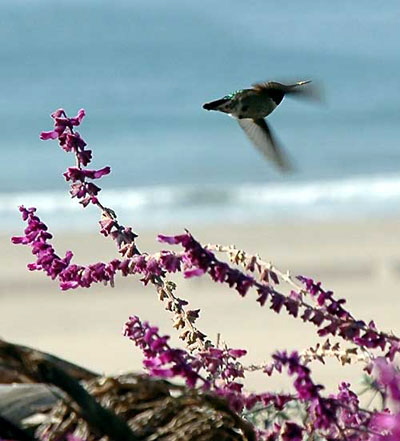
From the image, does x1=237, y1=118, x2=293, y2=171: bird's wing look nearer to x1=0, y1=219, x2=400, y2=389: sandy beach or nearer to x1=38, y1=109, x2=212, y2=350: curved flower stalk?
x1=38, y1=109, x2=212, y2=350: curved flower stalk

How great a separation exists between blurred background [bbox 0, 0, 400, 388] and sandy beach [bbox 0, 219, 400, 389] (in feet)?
0.08

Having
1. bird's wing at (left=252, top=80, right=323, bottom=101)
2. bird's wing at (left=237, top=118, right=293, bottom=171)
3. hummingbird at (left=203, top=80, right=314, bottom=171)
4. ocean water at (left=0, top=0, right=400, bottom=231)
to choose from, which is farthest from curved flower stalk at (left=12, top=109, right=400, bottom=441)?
ocean water at (left=0, top=0, right=400, bottom=231)

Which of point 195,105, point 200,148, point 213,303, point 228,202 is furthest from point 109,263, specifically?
point 195,105

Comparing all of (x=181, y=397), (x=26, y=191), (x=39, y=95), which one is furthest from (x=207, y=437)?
(x=39, y=95)

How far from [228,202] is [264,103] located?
14.5 metres

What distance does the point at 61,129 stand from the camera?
89.5 inches

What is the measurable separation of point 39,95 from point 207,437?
3004 cm

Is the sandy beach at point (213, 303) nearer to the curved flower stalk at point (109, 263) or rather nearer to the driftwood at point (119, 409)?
the curved flower stalk at point (109, 263)

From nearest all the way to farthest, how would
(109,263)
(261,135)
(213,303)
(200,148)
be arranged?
(109,263) → (261,135) → (213,303) → (200,148)

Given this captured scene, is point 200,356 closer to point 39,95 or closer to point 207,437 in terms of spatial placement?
point 207,437

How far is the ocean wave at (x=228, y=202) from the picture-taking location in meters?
16.5

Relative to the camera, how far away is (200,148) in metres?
25.5

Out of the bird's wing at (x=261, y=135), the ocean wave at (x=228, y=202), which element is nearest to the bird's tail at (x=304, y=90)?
the bird's wing at (x=261, y=135)

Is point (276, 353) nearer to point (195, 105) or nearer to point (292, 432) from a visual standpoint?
point (292, 432)
